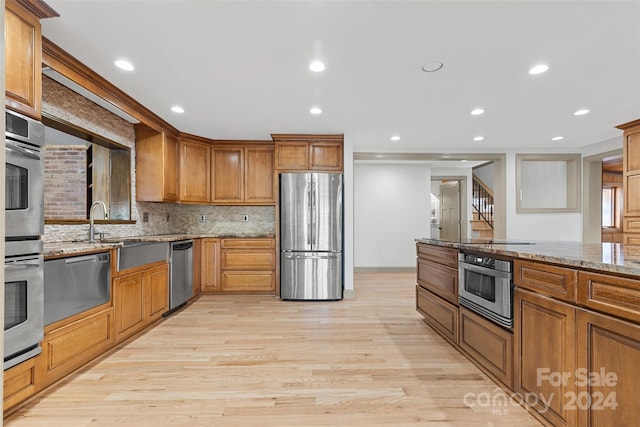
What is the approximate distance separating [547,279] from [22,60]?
129 inches

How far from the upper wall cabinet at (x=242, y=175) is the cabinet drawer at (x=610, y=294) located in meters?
3.95

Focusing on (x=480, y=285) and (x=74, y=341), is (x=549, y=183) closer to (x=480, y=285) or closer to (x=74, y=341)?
(x=480, y=285)

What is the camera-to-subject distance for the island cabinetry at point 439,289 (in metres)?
2.56

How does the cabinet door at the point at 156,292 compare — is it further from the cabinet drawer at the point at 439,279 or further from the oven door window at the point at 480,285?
the oven door window at the point at 480,285

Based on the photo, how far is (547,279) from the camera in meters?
1.57

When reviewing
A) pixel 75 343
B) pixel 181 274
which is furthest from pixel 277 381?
pixel 181 274

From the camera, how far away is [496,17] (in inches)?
72.7

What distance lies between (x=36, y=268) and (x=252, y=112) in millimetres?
2458

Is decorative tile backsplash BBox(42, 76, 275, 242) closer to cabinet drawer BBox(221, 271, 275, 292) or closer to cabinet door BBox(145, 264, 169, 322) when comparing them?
cabinet door BBox(145, 264, 169, 322)

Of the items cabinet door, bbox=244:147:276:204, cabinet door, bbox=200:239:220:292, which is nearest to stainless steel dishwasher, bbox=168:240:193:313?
Result: cabinet door, bbox=200:239:220:292

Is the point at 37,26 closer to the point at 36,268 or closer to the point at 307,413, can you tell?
the point at 36,268

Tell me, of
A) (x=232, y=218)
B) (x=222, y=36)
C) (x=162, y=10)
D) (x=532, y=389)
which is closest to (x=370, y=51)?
(x=222, y=36)

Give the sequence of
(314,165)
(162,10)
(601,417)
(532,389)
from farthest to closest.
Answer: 1. (314,165)
2. (162,10)
3. (532,389)
4. (601,417)

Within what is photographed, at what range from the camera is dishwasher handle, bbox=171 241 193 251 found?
141 inches
